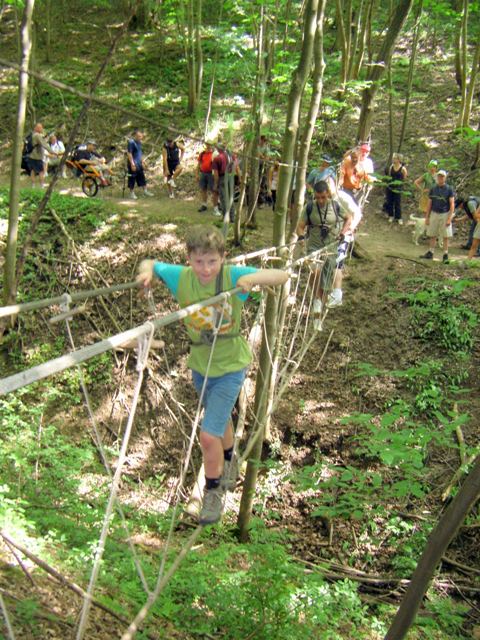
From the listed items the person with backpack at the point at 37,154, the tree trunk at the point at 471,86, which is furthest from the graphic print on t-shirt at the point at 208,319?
the tree trunk at the point at 471,86

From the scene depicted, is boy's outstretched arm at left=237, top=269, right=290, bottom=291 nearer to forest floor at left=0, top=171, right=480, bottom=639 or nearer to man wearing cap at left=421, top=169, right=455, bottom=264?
forest floor at left=0, top=171, right=480, bottom=639

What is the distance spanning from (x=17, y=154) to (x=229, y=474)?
312 centimetres

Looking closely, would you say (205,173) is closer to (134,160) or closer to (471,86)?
(134,160)

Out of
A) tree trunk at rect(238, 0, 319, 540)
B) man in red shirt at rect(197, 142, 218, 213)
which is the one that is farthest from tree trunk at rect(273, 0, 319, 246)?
man in red shirt at rect(197, 142, 218, 213)

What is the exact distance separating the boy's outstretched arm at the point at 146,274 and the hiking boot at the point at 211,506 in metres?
0.90

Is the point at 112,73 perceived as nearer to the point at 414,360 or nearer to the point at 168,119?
the point at 168,119

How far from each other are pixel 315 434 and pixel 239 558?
1608mm

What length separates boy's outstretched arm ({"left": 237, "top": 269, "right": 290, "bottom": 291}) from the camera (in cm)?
201

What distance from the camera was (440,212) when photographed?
22.8 feet

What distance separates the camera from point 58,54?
13.1 m

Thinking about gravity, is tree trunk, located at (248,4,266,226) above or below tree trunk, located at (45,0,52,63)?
below

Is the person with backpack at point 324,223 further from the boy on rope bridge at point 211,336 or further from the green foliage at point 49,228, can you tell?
the green foliage at point 49,228

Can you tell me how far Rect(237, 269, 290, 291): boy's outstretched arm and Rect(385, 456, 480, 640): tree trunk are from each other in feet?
3.00

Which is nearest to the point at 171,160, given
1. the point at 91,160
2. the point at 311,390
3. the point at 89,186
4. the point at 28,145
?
the point at 91,160
